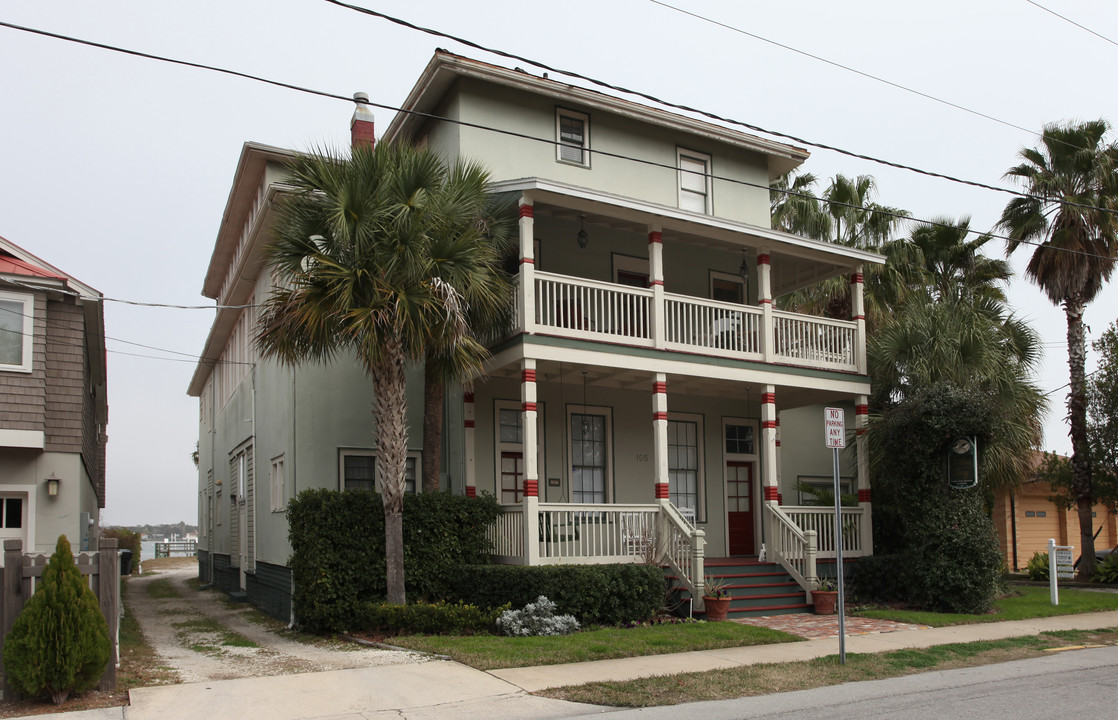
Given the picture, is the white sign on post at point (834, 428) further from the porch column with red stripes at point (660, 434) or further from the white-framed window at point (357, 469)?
the white-framed window at point (357, 469)

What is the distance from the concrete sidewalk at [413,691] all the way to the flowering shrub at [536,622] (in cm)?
178

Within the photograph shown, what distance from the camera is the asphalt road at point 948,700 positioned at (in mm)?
8469

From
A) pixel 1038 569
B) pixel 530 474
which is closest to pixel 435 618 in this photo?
pixel 530 474

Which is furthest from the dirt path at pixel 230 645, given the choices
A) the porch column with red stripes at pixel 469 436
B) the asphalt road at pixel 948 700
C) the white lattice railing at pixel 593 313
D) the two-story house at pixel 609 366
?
the white lattice railing at pixel 593 313

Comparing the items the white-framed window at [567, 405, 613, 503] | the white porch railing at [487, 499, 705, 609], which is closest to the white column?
the white-framed window at [567, 405, 613, 503]

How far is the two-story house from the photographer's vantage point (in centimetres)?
1587

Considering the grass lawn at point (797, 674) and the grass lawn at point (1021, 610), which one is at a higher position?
the grass lawn at point (797, 674)

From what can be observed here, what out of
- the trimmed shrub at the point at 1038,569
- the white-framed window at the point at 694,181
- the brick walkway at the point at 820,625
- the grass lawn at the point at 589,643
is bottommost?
the trimmed shrub at the point at 1038,569

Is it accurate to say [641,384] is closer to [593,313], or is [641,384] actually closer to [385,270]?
[593,313]

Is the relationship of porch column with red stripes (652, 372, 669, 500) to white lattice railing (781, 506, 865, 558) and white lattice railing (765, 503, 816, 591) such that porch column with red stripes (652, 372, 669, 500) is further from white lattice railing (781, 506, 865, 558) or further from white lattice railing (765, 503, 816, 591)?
white lattice railing (781, 506, 865, 558)

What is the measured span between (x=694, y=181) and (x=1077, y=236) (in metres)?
9.21

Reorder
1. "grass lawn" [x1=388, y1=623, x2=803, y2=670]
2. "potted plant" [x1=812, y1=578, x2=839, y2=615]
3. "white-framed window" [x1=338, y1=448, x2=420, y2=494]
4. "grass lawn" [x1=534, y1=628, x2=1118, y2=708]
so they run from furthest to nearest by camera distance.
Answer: "white-framed window" [x1=338, y1=448, x2=420, y2=494] < "potted plant" [x1=812, y1=578, x2=839, y2=615] < "grass lawn" [x1=388, y1=623, x2=803, y2=670] < "grass lawn" [x1=534, y1=628, x2=1118, y2=708]

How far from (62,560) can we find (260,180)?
1284 centimetres

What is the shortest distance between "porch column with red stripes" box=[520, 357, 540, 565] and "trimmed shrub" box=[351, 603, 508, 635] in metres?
1.24
